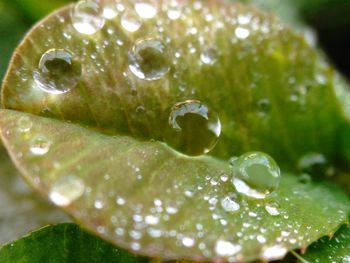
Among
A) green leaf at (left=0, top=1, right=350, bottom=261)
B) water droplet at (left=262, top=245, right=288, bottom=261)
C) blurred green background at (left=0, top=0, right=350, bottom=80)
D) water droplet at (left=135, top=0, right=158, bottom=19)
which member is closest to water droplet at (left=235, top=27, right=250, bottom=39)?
green leaf at (left=0, top=1, right=350, bottom=261)

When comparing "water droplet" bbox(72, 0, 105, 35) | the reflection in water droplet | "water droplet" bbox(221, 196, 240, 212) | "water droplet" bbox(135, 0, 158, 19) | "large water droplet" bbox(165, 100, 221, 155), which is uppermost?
"water droplet" bbox(135, 0, 158, 19)

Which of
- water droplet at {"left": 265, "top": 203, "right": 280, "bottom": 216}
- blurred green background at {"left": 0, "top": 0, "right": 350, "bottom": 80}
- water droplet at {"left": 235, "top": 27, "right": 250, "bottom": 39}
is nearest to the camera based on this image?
water droplet at {"left": 265, "top": 203, "right": 280, "bottom": 216}

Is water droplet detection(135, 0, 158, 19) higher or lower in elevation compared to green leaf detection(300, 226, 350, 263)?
higher

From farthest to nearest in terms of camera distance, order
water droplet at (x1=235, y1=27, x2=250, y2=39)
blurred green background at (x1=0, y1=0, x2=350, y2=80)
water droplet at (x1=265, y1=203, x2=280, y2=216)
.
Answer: blurred green background at (x1=0, y1=0, x2=350, y2=80) → water droplet at (x1=235, y1=27, x2=250, y2=39) → water droplet at (x1=265, y1=203, x2=280, y2=216)

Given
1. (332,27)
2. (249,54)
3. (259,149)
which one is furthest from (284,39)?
(332,27)

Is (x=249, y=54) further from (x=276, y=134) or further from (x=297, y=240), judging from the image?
(x=297, y=240)

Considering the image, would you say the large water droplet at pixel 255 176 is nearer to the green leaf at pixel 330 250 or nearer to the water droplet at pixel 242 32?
the green leaf at pixel 330 250

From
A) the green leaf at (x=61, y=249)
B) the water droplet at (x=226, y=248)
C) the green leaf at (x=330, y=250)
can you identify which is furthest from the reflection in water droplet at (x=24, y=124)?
the green leaf at (x=330, y=250)

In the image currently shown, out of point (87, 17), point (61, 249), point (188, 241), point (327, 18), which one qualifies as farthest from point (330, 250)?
point (327, 18)

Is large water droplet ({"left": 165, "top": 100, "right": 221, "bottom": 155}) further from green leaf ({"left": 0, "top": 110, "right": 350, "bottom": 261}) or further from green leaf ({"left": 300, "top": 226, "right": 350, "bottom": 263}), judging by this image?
green leaf ({"left": 300, "top": 226, "right": 350, "bottom": 263})
